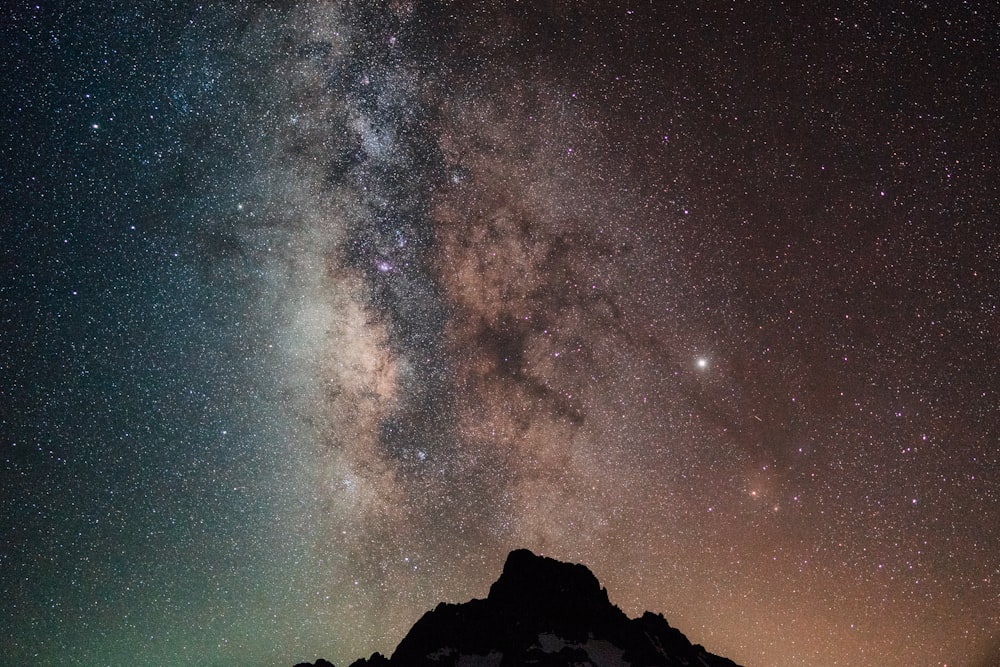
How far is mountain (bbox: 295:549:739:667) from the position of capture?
60.3 m

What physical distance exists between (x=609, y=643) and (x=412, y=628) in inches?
954

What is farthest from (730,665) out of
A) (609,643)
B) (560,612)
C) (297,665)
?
(297,665)

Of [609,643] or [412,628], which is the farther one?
[412,628]

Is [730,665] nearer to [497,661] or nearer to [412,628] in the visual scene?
[497,661]

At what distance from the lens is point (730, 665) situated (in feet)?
230

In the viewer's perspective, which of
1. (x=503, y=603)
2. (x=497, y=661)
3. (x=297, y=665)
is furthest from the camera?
(x=503, y=603)

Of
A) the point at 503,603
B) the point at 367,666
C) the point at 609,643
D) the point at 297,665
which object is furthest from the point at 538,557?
the point at 297,665

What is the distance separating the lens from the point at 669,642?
2657 inches

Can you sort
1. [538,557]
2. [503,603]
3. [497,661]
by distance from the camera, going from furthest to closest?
[538,557] < [503,603] < [497,661]

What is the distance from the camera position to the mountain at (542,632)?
60.3 metres

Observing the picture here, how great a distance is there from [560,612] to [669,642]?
14.7 meters

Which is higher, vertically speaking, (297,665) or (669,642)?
(669,642)

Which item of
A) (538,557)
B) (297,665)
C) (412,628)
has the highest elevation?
(538,557)

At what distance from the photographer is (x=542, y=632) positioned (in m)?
63.5
